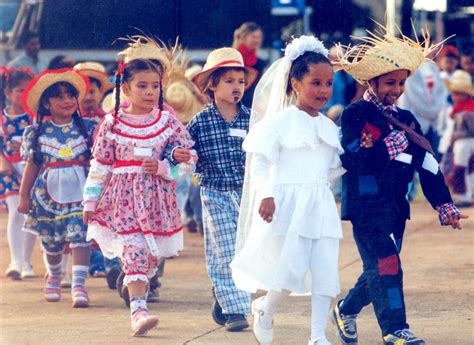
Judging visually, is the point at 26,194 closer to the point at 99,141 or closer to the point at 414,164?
the point at 99,141

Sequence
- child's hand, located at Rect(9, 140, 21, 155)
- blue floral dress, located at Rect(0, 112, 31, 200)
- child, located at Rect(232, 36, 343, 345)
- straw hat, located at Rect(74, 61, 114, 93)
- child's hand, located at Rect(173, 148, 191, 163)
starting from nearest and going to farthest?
child, located at Rect(232, 36, 343, 345)
child's hand, located at Rect(173, 148, 191, 163)
straw hat, located at Rect(74, 61, 114, 93)
child's hand, located at Rect(9, 140, 21, 155)
blue floral dress, located at Rect(0, 112, 31, 200)

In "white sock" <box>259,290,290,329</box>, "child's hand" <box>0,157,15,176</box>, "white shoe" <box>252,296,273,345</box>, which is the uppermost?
"child's hand" <box>0,157,15,176</box>

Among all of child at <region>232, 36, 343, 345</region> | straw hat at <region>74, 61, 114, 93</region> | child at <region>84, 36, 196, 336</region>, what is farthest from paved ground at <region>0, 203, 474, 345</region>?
straw hat at <region>74, 61, 114, 93</region>

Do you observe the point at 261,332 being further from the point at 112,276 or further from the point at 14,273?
the point at 14,273

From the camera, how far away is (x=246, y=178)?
655 cm

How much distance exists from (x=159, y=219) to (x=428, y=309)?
70.5 inches

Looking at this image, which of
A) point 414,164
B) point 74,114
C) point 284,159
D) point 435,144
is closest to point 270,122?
point 284,159

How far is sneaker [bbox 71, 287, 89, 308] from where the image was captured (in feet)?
25.8

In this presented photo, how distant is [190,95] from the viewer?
412 inches

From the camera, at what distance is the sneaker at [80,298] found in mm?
7859

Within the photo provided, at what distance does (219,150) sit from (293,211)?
1153mm

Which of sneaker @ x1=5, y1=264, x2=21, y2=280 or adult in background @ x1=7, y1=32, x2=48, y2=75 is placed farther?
adult in background @ x1=7, y1=32, x2=48, y2=75

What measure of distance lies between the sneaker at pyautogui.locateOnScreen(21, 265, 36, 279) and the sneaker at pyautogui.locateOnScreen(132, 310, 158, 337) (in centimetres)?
292

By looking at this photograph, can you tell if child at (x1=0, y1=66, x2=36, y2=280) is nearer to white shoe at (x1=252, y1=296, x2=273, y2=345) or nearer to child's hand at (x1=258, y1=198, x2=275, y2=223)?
white shoe at (x1=252, y1=296, x2=273, y2=345)
